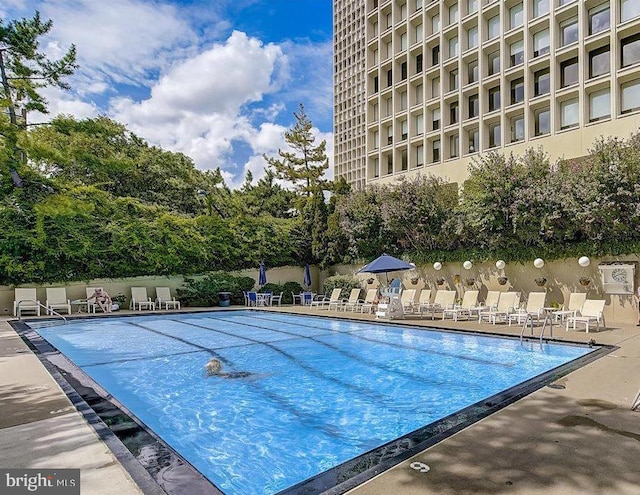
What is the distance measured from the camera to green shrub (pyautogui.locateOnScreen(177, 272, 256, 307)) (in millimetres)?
19891

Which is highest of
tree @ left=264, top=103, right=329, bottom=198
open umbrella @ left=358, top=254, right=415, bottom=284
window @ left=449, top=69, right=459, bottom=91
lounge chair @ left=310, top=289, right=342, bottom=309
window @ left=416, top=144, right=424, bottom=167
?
window @ left=449, top=69, right=459, bottom=91

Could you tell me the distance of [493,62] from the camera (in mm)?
24484

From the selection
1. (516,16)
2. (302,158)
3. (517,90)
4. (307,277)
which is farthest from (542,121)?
(302,158)

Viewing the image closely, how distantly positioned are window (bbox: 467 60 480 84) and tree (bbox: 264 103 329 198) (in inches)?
537

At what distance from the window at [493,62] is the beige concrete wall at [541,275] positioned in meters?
12.7

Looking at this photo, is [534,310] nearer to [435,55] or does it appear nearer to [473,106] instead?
[473,106]

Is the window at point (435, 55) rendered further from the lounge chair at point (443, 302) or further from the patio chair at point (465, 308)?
the patio chair at point (465, 308)

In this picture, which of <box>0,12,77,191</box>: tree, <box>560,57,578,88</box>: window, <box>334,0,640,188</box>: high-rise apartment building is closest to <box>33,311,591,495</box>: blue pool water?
<box>0,12,77,191</box>: tree

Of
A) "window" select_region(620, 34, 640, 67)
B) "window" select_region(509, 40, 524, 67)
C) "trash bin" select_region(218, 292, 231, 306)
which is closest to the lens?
"window" select_region(620, 34, 640, 67)

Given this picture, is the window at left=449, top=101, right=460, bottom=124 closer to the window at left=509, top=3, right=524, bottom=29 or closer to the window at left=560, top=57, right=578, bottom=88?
the window at left=509, top=3, right=524, bottom=29

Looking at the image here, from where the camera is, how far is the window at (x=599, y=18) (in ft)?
66.0

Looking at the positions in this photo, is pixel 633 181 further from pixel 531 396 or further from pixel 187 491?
pixel 187 491

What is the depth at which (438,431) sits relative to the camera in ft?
13.9

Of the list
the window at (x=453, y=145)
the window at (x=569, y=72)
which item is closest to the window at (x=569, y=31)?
the window at (x=569, y=72)
